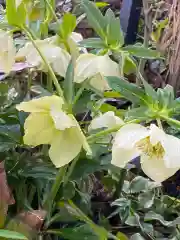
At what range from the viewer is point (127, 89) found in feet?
1.45

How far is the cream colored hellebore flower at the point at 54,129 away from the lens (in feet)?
1.41

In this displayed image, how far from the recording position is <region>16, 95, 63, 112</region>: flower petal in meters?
0.43

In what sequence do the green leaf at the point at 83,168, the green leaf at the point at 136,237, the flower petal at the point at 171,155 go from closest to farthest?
the flower petal at the point at 171,155 → the green leaf at the point at 83,168 → the green leaf at the point at 136,237

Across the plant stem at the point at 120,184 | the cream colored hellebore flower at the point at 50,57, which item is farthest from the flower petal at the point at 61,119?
the plant stem at the point at 120,184

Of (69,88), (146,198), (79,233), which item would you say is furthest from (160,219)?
(69,88)

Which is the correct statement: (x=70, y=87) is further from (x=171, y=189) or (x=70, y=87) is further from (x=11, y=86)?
(x=171, y=189)

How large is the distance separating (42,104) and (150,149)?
11cm

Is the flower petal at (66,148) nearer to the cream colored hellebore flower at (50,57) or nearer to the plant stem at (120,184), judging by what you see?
the cream colored hellebore flower at (50,57)

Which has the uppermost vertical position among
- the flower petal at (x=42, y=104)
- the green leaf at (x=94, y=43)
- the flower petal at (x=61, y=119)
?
the green leaf at (x=94, y=43)

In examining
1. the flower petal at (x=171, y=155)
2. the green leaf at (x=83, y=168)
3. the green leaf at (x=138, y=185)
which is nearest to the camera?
the flower petal at (x=171, y=155)

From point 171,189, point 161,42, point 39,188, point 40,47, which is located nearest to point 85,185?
point 39,188

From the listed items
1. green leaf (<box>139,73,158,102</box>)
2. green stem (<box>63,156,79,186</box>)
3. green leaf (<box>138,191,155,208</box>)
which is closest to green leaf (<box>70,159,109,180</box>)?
green stem (<box>63,156,79,186</box>)

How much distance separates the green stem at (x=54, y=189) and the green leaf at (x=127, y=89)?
102 mm

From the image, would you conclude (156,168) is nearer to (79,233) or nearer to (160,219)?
(79,233)
